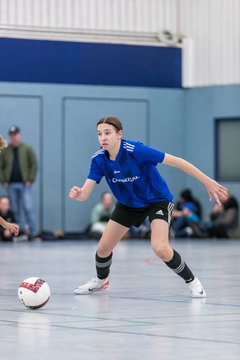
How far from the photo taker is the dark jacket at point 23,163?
31.4 meters

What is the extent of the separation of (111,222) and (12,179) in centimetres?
1881

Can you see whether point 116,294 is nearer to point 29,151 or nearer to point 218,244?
point 218,244

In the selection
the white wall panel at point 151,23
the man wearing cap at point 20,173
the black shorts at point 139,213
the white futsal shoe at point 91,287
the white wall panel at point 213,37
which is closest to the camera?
the black shorts at point 139,213

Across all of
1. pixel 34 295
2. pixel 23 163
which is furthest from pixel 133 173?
pixel 23 163

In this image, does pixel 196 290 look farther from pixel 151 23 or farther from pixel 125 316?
pixel 151 23

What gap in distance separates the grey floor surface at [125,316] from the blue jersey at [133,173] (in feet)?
3.95

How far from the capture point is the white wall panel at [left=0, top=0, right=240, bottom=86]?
33.4 metres

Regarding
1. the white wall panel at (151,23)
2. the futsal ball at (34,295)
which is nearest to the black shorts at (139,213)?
the futsal ball at (34,295)

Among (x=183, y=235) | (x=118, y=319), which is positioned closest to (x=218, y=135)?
(x=183, y=235)

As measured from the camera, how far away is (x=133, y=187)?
12867mm

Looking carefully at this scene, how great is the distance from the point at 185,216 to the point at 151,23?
6.68m

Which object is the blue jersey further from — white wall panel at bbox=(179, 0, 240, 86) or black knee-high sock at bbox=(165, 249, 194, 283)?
white wall panel at bbox=(179, 0, 240, 86)

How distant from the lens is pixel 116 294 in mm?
13633

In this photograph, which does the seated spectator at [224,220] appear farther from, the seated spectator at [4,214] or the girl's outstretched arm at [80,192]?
the girl's outstretched arm at [80,192]
